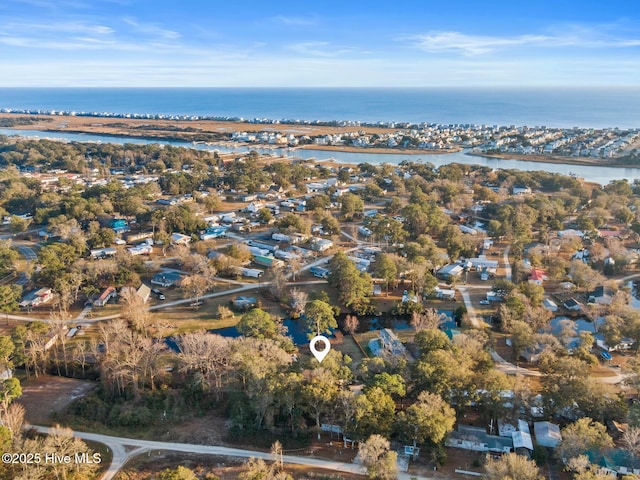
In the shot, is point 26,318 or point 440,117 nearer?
point 26,318

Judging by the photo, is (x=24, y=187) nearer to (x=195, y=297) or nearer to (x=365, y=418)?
(x=195, y=297)

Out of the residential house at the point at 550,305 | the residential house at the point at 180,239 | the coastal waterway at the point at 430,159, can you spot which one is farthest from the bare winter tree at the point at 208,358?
the coastal waterway at the point at 430,159

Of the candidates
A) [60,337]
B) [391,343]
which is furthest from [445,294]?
[60,337]

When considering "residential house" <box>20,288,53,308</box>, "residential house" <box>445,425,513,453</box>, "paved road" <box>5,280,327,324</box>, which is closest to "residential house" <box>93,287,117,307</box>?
"paved road" <box>5,280,327,324</box>

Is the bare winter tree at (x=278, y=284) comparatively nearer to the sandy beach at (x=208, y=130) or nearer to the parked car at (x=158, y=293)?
the parked car at (x=158, y=293)

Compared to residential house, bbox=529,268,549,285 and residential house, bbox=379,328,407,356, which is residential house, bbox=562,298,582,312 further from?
residential house, bbox=379,328,407,356

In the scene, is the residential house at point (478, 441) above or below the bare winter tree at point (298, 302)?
below

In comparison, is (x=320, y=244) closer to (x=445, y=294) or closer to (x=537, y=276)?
(x=445, y=294)

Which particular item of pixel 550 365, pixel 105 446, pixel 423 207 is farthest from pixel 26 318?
pixel 423 207
